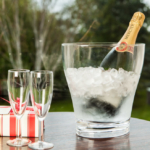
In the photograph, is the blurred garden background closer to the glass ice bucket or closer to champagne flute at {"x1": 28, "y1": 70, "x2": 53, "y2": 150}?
the glass ice bucket

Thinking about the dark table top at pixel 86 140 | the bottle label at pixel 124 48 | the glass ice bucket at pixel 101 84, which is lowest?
→ the dark table top at pixel 86 140

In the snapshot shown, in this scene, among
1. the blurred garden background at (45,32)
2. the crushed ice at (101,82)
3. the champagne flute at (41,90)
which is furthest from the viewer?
the blurred garden background at (45,32)

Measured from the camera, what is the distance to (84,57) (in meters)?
0.87

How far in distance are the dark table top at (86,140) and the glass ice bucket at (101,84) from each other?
4cm

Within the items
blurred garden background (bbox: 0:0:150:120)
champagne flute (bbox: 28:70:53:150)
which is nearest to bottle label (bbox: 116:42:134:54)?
champagne flute (bbox: 28:70:53:150)

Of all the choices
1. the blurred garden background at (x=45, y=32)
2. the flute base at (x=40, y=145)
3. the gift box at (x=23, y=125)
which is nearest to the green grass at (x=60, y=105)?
the blurred garden background at (x=45, y=32)

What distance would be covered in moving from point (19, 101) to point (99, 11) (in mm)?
2947

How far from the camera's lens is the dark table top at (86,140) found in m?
0.79

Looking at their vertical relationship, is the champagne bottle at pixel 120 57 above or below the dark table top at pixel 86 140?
above

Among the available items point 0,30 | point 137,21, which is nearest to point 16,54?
point 0,30

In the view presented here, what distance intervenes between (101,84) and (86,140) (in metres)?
0.20

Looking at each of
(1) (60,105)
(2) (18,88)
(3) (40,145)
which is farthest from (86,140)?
(1) (60,105)

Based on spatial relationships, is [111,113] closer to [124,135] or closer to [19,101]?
[124,135]

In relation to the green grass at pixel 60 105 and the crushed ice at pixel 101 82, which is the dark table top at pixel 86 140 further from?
the green grass at pixel 60 105
